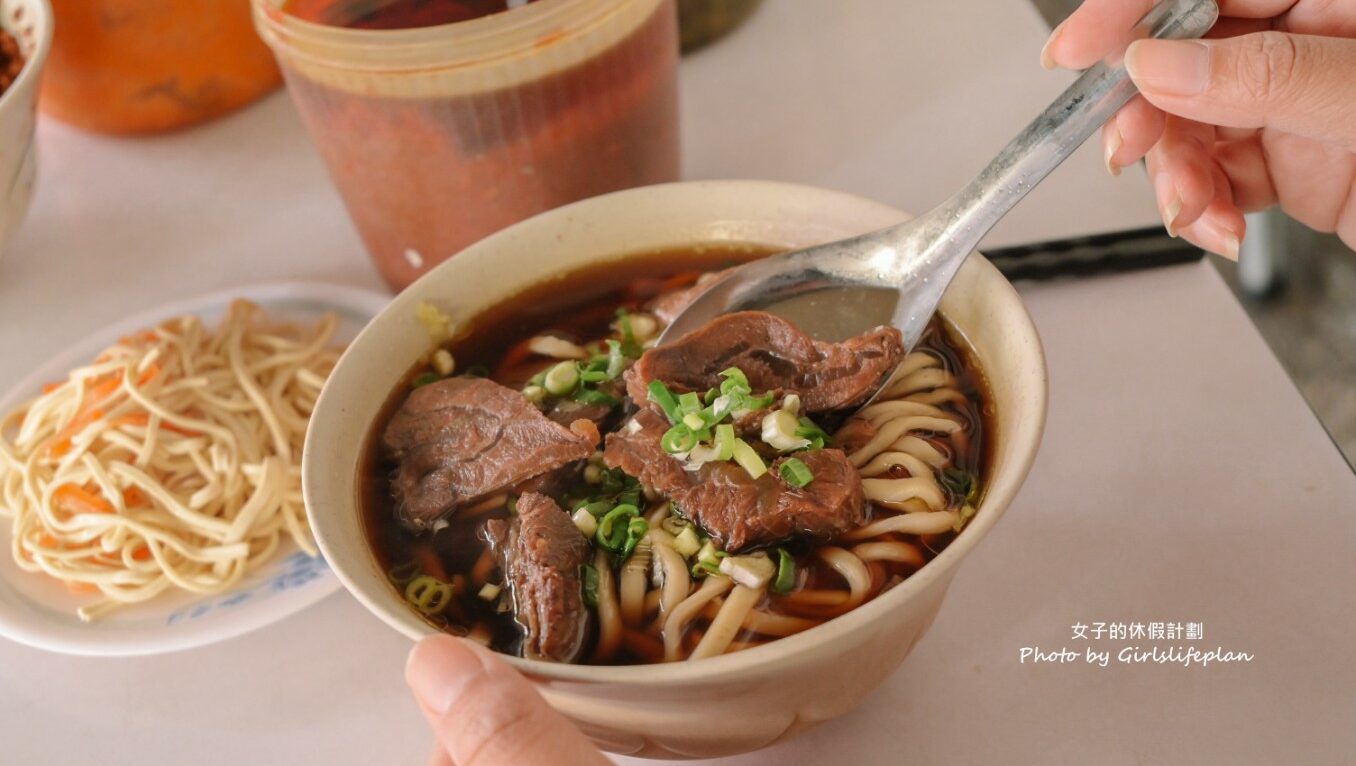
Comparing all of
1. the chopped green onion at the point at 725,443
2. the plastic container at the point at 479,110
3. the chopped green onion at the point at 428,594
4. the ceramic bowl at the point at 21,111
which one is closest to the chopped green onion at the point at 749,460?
the chopped green onion at the point at 725,443

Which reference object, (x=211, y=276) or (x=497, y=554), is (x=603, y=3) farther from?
(x=211, y=276)

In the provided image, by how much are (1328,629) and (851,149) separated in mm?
1259

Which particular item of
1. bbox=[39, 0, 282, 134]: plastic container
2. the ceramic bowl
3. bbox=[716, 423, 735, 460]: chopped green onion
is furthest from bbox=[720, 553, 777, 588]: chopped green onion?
bbox=[39, 0, 282, 134]: plastic container

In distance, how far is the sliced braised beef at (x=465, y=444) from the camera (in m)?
1.26

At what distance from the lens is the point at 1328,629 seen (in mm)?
1298

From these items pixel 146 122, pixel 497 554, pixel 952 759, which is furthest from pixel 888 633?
pixel 146 122

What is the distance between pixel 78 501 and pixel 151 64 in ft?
3.50

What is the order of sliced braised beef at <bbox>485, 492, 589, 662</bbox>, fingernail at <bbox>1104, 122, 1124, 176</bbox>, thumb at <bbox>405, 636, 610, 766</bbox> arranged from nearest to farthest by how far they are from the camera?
thumb at <bbox>405, 636, 610, 766</bbox>, sliced braised beef at <bbox>485, 492, 589, 662</bbox>, fingernail at <bbox>1104, 122, 1124, 176</bbox>

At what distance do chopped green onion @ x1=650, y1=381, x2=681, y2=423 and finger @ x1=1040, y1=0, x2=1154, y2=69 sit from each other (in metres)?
0.65

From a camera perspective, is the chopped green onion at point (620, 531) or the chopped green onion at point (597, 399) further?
the chopped green onion at point (597, 399)

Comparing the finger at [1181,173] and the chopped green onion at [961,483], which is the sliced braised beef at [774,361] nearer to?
the chopped green onion at [961,483]

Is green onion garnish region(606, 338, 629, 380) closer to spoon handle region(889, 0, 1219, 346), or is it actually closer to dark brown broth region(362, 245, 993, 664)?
dark brown broth region(362, 245, 993, 664)

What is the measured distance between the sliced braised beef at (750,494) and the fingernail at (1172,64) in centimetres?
53

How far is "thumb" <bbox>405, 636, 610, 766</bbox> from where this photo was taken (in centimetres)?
88
